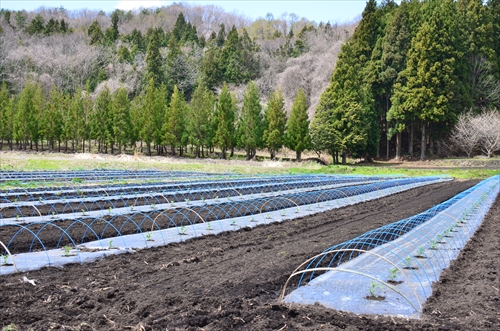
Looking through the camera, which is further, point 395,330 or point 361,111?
point 361,111

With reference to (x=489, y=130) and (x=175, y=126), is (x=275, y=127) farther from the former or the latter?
(x=489, y=130)

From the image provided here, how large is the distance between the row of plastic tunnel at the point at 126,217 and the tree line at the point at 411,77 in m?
17.3

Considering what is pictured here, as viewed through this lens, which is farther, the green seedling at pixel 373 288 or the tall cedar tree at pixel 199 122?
the tall cedar tree at pixel 199 122

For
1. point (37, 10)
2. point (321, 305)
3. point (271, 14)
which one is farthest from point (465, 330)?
point (37, 10)

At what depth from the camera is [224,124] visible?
124 feet

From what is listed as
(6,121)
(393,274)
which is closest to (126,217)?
(393,274)

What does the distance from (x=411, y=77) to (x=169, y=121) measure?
20.0 m

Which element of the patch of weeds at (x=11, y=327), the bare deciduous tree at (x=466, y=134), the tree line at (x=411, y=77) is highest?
the tree line at (x=411, y=77)

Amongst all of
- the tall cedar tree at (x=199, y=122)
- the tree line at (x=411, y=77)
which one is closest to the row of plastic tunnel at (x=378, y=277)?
the tree line at (x=411, y=77)

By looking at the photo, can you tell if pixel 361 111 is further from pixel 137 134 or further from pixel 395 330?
pixel 395 330

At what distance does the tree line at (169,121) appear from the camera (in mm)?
36688

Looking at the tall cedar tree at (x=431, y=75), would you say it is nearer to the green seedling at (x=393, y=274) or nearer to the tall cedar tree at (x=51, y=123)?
the tall cedar tree at (x=51, y=123)

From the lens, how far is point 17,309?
441cm

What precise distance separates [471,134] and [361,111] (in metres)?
8.39
